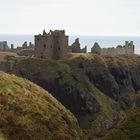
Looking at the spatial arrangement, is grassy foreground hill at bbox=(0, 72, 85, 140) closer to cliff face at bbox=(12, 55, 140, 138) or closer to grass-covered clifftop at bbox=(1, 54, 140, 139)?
cliff face at bbox=(12, 55, 140, 138)

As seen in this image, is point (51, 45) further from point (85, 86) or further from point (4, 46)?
point (4, 46)

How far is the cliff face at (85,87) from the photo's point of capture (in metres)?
126

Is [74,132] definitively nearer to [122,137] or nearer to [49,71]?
[122,137]

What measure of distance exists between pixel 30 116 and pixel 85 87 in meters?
79.3

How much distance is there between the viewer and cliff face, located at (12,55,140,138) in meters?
126

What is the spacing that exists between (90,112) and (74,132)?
238ft

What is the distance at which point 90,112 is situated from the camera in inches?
5034

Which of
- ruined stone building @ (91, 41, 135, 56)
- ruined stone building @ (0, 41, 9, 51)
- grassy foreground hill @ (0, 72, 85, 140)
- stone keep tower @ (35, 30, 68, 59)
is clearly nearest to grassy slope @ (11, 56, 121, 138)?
Answer: stone keep tower @ (35, 30, 68, 59)

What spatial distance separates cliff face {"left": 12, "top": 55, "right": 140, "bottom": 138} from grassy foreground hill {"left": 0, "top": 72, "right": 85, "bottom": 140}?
187ft

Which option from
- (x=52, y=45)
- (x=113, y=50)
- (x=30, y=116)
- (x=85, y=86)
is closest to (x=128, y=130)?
(x=30, y=116)

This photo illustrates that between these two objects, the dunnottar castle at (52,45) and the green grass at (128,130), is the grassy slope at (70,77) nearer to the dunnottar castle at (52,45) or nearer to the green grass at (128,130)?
the dunnottar castle at (52,45)

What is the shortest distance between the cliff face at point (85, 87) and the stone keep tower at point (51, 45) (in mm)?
2531

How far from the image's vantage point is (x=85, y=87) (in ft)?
435

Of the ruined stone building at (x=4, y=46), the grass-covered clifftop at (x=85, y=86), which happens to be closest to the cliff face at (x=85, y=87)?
the grass-covered clifftop at (x=85, y=86)
